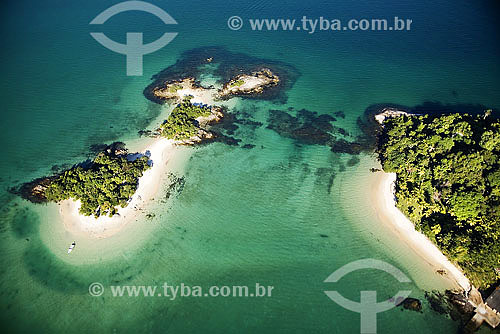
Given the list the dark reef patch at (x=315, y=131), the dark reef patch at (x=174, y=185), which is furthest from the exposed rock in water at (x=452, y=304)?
the dark reef patch at (x=174, y=185)

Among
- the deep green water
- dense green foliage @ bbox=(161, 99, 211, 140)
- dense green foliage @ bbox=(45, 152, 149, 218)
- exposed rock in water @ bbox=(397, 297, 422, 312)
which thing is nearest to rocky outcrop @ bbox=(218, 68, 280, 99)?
the deep green water

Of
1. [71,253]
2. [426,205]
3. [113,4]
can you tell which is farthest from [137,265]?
[113,4]

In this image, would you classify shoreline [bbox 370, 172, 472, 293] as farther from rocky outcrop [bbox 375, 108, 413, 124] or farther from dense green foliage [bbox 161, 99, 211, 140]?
dense green foliage [bbox 161, 99, 211, 140]

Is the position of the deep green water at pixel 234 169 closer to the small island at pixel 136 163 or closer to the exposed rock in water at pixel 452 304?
the exposed rock in water at pixel 452 304

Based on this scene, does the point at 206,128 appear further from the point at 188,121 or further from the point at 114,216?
the point at 114,216

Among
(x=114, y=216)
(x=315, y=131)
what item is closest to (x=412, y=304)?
→ (x=315, y=131)

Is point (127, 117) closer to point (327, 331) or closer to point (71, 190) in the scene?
point (71, 190)
